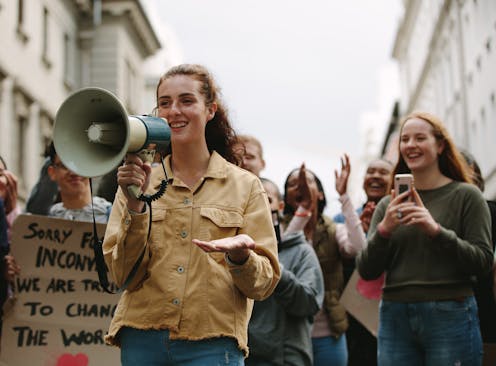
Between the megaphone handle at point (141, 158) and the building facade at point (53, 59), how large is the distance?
38.3ft

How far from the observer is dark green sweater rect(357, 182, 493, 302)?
464 centimetres

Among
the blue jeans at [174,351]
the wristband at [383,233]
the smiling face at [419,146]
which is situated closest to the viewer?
the blue jeans at [174,351]

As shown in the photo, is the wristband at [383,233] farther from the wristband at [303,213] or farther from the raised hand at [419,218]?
the wristband at [303,213]

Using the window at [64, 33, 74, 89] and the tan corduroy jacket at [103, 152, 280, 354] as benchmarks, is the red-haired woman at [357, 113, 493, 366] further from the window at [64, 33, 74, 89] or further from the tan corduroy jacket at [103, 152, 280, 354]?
the window at [64, 33, 74, 89]

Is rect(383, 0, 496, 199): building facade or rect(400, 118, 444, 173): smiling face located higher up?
rect(383, 0, 496, 199): building facade

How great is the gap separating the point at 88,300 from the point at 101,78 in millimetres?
26213

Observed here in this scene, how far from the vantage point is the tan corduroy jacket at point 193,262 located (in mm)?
3395

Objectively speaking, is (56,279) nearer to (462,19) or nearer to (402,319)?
(402,319)

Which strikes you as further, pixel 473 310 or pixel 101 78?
pixel 101 78

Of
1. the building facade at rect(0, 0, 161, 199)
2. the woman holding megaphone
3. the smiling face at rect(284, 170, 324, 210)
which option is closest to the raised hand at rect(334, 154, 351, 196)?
the smiling face at rect(284, 170, 324, 210)

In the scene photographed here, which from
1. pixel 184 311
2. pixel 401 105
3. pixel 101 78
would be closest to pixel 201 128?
pixel 184 311

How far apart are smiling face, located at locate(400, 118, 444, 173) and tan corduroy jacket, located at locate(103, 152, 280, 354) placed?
1.56 metres

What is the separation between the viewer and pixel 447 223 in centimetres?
483

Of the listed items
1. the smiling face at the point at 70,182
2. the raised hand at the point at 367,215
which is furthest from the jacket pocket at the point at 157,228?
the raised hand at the point at 367,215
